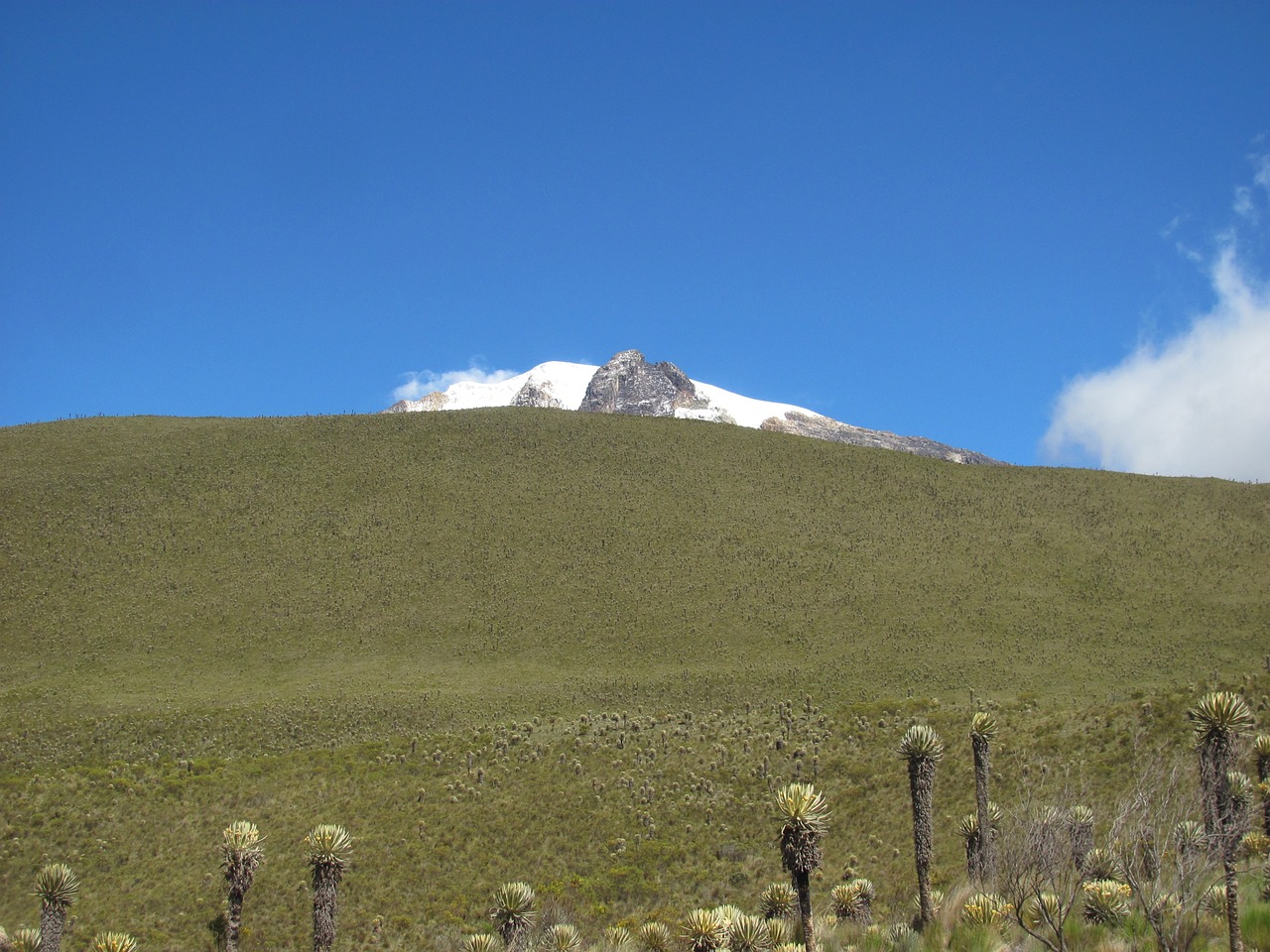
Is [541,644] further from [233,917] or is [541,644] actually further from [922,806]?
[922,806]

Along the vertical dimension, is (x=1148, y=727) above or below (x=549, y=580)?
below

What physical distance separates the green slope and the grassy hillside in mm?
332

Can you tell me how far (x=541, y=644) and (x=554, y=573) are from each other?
981cm

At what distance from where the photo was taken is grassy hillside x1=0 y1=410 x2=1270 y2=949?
35.1 meters

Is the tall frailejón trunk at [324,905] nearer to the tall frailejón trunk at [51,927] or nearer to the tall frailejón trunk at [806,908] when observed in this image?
the tall frailejón trunk at [51,927]

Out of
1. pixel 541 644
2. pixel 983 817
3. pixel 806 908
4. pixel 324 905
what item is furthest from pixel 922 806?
pixel 541 644

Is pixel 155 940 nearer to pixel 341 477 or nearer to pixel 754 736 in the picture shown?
pixel 754 736

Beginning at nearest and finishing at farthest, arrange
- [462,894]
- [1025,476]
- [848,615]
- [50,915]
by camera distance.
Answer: [50,915]
[462,894]
[848,615]
[1025,476]

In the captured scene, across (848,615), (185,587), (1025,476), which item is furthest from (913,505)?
(185,587)

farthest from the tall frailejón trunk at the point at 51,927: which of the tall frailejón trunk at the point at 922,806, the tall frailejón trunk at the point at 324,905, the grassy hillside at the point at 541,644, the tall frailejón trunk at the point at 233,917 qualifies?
the tall frailejón trunk at the point at 922,806

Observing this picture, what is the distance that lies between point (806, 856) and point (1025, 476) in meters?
82.8

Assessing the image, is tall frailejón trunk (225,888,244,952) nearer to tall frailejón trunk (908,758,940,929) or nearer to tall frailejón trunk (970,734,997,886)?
tall frailejón trunk (908,758,940,929)

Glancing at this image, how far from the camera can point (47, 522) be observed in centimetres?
7200

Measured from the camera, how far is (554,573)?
7144 centimetres
